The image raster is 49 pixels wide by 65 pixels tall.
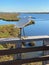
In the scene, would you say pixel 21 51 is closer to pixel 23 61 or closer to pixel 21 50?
pixel 21 50

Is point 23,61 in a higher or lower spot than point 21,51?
lower

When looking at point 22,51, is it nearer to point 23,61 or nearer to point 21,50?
point 21,50

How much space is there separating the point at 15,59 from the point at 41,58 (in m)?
0.43

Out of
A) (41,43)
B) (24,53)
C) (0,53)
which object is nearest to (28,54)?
(24,53)

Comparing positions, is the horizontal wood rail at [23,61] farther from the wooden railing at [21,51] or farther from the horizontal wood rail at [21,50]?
the horizontal wood rail at [21,50]

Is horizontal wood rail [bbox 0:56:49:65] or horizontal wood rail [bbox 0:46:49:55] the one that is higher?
horizontal wood rail [bbox 0:46:49:55]

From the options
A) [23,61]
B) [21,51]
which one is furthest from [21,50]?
[23,61]

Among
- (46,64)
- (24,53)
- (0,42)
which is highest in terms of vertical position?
(0,42)

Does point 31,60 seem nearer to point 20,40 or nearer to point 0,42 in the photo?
point 20,40

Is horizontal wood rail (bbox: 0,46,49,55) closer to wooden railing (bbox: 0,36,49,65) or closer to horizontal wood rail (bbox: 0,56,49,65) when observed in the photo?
wooden railing (bbox: 0,36,49,65)

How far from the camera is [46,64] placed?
Result: 3.17m

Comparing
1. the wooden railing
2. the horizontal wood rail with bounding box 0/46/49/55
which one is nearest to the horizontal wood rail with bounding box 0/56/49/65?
the wooden railing

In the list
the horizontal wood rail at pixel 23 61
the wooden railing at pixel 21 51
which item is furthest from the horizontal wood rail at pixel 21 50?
the horizontal wood rail at pixel 23 61

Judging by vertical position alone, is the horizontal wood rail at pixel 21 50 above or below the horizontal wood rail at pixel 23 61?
above
